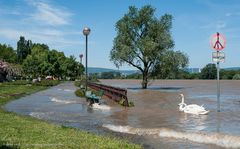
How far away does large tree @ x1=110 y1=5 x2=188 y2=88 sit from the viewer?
5672cm

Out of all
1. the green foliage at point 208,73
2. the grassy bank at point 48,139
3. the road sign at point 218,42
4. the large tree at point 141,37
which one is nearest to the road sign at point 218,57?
the road sign at point 218,42

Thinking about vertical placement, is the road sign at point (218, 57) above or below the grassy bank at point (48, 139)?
above

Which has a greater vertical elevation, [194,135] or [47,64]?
[47,64]

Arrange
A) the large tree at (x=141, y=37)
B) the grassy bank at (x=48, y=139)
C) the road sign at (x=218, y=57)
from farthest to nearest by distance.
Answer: the large tree at (x=141, y=37) → the road sign at (x=218, y=57) → the grassy bank at (x=48, y=139)

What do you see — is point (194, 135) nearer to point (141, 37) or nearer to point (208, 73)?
point (141, 37)

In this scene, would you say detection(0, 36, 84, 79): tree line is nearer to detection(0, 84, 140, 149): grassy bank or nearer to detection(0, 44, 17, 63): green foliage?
detection(0, 44, 17, 63): green foliage

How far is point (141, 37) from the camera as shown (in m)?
58.0

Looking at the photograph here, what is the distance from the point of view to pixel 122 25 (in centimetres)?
5722

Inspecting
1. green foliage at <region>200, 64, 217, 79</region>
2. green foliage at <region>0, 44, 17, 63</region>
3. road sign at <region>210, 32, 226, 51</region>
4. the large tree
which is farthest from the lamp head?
green foliage at <region>200, 64, 217, 79</region>

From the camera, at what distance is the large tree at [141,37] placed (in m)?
56.7

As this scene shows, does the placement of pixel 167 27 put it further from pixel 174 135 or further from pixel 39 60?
pixel 39 60

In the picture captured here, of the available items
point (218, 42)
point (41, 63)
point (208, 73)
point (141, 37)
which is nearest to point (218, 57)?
point (218, 42)

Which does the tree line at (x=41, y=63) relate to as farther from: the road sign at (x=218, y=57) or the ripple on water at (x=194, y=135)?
the ripple on water at (x=194, y=135)

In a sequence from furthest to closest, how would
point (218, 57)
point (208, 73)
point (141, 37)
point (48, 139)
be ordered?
1. point (208, 73)
2. point (141, 37)
3. point (218, 57)
4. point (48, 139)
